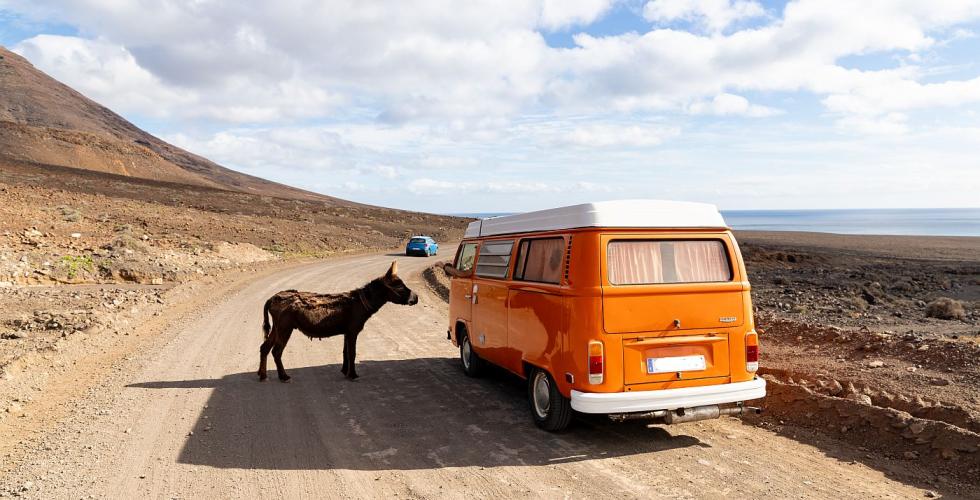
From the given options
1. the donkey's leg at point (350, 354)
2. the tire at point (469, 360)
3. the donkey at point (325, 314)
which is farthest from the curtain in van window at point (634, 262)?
the donkey's leg at point (350, 354)

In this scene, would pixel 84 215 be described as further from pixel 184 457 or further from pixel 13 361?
pixel 184 457

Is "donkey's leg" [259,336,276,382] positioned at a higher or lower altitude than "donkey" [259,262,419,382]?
lower

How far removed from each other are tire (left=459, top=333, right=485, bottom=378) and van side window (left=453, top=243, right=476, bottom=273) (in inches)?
42.3

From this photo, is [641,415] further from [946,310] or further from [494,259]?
[946,310]

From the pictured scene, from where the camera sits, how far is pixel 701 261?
6.90 metres

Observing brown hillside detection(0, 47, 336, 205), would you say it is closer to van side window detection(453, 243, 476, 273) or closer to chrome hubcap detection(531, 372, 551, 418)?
van side window detection(453, 243, 476, 273)

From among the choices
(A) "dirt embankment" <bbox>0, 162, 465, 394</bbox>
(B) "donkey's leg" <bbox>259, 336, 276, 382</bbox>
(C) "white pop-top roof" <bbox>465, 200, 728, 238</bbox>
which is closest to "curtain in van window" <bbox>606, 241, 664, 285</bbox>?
(C) "white pop-top roof" <bbox>465, 200, 728, 238</bbox>

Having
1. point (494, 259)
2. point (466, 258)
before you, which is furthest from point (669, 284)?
point (466, 258)

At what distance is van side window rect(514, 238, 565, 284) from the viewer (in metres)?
7.02

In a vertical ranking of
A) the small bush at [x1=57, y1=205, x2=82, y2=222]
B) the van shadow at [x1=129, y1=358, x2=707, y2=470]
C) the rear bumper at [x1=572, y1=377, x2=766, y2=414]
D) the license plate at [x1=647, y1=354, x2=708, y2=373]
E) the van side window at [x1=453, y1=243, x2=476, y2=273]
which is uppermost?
the small bush at [x1=57, y1=205, x2=82, y2=222]

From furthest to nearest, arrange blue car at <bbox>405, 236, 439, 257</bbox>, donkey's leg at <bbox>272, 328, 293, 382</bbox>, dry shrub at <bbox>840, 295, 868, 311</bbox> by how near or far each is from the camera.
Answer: blue car at <bbox>405, 236, 439, 257</bbox> < dry shrub at <bbox>840, 295, 868, 311</bbox> < donkey's leg at <bbox>272, 328, 293, 382</bbox>

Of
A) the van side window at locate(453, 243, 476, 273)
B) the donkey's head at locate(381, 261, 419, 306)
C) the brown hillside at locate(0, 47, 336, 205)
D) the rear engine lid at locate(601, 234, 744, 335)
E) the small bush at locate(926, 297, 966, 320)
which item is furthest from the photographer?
the brown hillside at locate(0, 47, 336, 205)

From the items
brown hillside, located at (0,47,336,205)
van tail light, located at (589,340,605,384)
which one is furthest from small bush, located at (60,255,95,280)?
brown hillside, located at (0,47,336,205)

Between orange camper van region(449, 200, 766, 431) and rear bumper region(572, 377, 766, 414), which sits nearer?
rear bumper region(572, 377, 766, 414)
